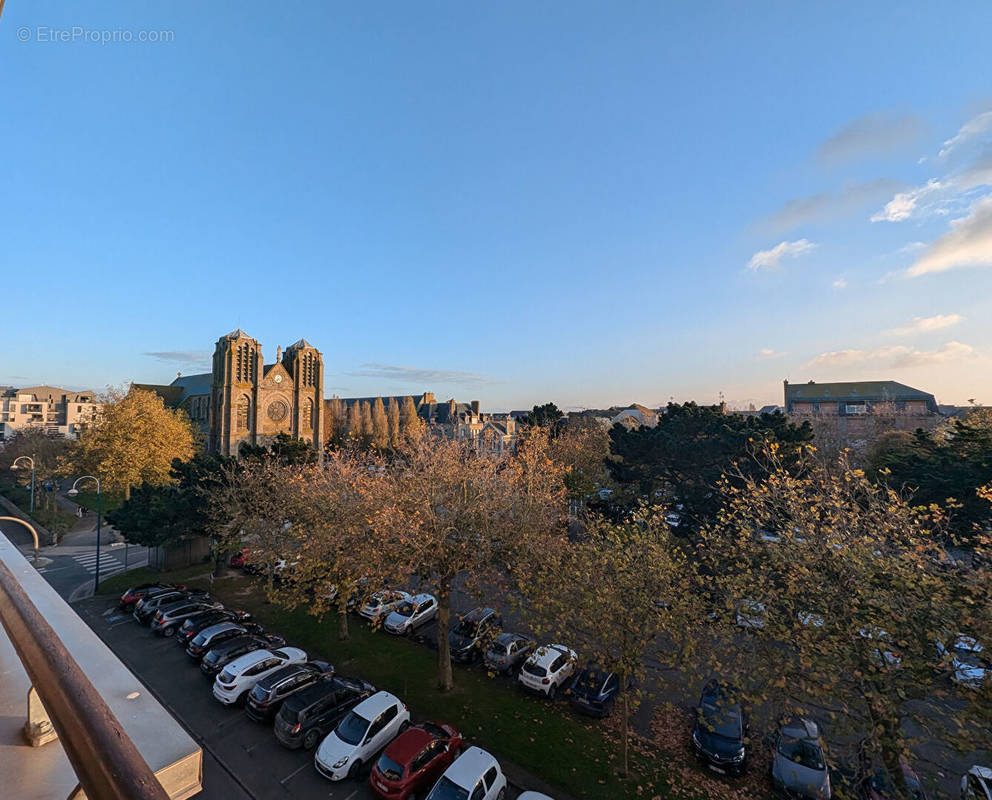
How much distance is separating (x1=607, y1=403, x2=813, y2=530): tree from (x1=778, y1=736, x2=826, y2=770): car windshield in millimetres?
13546

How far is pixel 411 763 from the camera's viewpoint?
38.6ft

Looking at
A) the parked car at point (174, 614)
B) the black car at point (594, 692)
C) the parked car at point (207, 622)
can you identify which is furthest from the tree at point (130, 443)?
the black car at point (594, 692)

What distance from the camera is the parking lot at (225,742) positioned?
39.5 ft

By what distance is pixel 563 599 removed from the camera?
14211 mm

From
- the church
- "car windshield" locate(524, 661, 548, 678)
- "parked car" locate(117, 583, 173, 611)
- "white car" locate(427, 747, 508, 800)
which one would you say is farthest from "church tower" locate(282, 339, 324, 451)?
"white car" locate(427, 747, 508, 800)

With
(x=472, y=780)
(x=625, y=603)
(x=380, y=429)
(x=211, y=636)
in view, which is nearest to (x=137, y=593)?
(x=211, y=636)

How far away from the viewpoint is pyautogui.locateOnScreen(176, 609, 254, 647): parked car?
19109 mm

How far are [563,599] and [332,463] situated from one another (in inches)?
625

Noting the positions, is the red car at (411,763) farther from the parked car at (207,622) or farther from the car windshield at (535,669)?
the parked car at (207,622)

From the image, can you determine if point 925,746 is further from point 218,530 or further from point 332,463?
point 218,530

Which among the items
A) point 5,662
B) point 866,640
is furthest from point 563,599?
point 5,662

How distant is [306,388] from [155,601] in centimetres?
4612

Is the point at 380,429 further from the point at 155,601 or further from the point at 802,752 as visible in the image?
the point at 802,752

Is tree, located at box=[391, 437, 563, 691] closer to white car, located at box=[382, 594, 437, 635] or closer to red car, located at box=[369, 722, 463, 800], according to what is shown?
red car, located at box=[369, 722, 463, 800]
